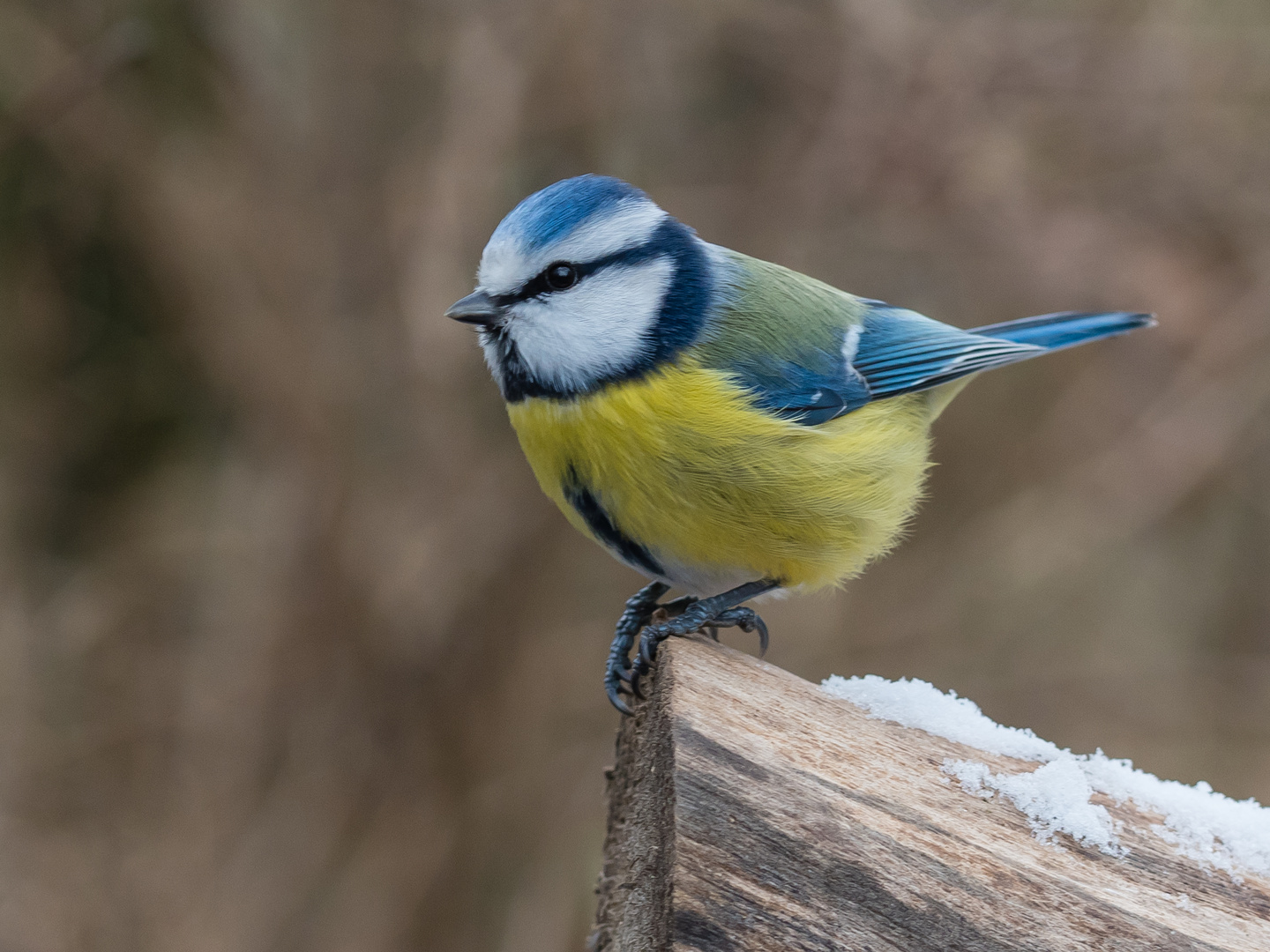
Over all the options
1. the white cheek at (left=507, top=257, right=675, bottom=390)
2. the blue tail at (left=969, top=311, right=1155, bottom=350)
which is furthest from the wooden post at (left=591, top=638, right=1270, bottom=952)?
the blue tail at (left=969, top=311, right=1155, bottom=350)

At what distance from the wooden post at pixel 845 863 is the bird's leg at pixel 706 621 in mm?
368

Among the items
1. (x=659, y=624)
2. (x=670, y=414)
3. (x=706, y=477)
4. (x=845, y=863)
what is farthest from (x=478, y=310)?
(x=845, y=863)

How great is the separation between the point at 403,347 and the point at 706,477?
77.6 inches

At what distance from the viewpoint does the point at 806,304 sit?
2754 millimetres

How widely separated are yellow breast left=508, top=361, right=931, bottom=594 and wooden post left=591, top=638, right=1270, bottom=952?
1.60ft

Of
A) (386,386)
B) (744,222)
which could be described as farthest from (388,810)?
(744,222)

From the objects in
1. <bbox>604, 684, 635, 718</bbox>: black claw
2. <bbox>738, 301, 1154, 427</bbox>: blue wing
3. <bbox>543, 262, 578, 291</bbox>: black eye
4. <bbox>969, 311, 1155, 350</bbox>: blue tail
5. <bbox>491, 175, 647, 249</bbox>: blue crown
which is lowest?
<bbox>604, 684, 635, 718</bbox>: black claw

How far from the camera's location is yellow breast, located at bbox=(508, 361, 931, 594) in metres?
2.21

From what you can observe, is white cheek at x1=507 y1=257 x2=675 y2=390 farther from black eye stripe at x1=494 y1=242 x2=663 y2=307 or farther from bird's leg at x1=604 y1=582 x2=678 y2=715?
bird's leg at x1=604 y1=582 x2=678 y2=715

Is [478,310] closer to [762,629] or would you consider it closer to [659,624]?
[659,624]

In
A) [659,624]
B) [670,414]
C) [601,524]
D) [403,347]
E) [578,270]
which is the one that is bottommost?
[659,624]

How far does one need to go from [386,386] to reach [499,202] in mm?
753

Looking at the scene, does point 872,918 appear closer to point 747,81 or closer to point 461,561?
point 461,561

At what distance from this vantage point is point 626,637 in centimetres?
248
